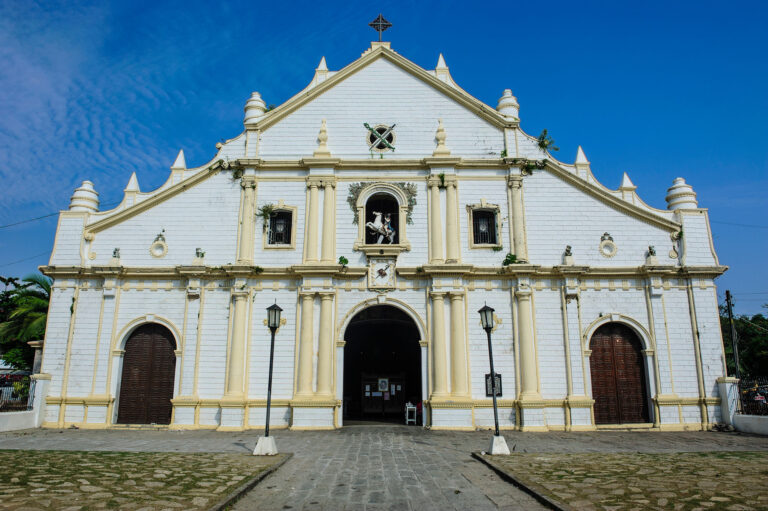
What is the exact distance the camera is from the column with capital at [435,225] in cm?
1905

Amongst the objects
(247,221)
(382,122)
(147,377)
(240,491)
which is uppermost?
(382,122)

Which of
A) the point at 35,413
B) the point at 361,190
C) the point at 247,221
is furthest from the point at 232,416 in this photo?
the point at 361,190

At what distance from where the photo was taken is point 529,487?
28.1 feet

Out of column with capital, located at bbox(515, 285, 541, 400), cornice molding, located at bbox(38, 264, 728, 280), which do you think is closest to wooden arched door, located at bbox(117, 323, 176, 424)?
cornice molding, located at bbox(38, 264, 728, 280)

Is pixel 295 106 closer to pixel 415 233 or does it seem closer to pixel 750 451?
pixel 415 233

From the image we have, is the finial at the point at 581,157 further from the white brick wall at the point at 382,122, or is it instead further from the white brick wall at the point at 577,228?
the white brick wall at the point at 382,122

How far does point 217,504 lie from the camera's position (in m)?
7.30

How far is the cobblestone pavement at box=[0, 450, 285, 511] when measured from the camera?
724cm

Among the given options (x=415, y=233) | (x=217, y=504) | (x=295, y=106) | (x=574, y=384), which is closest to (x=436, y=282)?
(x=415, y=233)

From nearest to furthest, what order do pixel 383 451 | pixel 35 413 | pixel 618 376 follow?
pixel 383 451 < pixel 35 413 < pixel 618 376

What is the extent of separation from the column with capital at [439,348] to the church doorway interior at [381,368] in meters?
4.19

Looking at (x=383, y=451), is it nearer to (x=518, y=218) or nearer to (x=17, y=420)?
(x=518, y=218)

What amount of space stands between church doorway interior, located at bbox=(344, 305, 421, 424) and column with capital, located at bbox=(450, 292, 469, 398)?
14.5 ft

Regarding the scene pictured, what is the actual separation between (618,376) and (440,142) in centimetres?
1068
